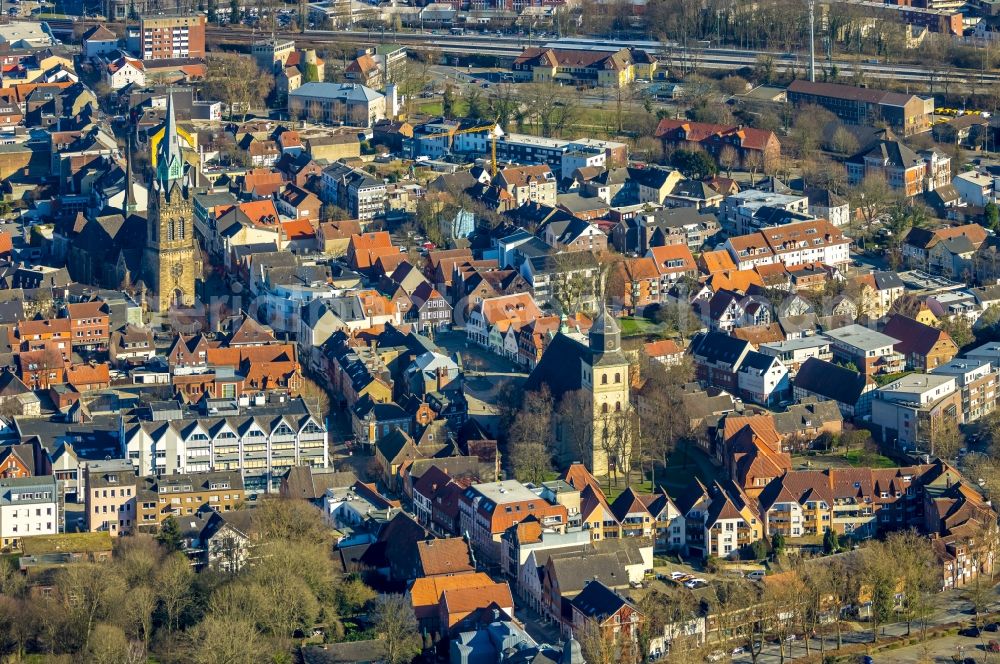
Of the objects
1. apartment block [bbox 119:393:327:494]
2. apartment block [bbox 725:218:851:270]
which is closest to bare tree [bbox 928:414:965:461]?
apartment block [bbox 119:393:327:494]

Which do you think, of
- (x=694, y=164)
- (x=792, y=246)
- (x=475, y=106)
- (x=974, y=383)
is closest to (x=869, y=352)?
(x=974, y=383)

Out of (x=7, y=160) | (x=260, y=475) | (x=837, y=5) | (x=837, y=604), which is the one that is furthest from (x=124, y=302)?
(x=837, y=5)

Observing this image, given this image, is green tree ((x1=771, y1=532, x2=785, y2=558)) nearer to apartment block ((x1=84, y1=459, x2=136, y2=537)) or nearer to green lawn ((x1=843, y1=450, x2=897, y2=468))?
green lawn ((x1=843, y1=450, x2=897, y2=468))

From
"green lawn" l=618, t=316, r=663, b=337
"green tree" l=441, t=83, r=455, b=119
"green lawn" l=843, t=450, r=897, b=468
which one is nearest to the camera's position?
"green lawn" l=843, t=450, r=897, b=468

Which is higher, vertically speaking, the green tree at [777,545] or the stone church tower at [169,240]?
the stone church tower at [169,240]

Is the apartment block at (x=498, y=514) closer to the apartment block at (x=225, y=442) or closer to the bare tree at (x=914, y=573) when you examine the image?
the apartment block at (x=225, y=442)

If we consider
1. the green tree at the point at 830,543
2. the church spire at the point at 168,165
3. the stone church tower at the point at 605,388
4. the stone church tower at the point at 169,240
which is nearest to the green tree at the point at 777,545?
the green tree at the point at 830,543
